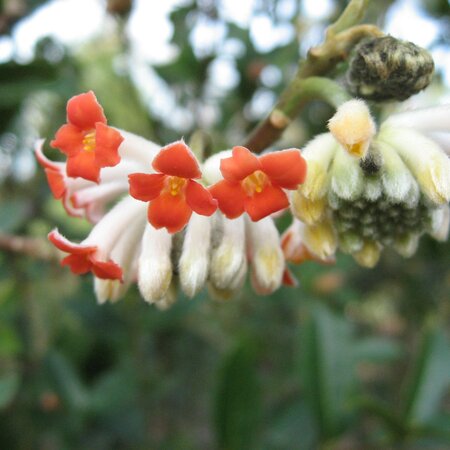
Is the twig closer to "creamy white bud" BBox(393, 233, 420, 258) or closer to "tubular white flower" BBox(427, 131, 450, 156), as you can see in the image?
"creamy white bud" BBox(393, 233, 420, 258)

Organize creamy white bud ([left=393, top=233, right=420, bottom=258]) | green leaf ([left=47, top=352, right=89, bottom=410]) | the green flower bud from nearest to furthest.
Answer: the green flower bud < creamy white bud ([left=393, top=233, right=420, bottom=258]) < green leaf ([left=47, top=352, right=89, bottom=410])

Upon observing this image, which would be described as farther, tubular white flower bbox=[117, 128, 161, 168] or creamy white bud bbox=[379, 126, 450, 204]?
tubular white flower bbox=[117, 128, 161, 168]

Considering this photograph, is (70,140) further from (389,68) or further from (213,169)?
(389,68)

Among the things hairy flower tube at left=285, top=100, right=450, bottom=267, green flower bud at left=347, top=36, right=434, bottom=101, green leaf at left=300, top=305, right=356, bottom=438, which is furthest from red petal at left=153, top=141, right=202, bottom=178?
green leaf at left=300, top=305, right=356, bottom=438

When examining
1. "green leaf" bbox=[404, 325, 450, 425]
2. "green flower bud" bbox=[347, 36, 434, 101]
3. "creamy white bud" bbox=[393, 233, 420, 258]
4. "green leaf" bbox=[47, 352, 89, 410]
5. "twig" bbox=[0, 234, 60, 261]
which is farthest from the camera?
"green leaf" bbox=[47, 352, 89, 410]

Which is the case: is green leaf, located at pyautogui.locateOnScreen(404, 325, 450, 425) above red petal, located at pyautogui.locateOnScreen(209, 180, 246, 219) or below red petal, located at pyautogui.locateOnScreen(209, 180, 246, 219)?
below

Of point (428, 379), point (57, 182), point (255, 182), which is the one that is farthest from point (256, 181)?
point (428, 379)

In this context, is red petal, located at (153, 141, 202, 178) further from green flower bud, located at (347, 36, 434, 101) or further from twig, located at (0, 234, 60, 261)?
twig, located at (0, 234, 60, 261)

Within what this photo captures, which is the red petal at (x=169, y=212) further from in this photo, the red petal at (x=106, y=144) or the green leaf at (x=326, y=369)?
the green leaf at (x=326, y=369)

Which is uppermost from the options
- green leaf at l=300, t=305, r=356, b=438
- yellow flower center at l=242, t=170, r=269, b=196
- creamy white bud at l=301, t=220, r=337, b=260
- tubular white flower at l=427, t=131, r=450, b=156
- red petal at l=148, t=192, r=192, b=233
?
tubular white flower at l=427, t=131, r=450, b=156
